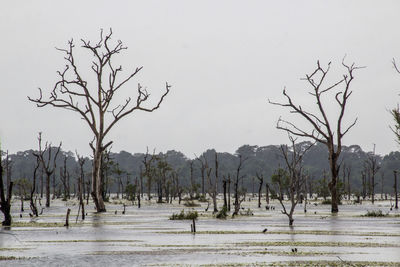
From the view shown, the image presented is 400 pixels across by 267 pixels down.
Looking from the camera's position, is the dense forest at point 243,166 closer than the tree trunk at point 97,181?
No

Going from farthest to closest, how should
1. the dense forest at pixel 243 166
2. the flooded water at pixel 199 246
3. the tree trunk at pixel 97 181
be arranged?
the dense forest at pixel 243 166 < the tree trunk at pixel 97 181 < the flooded water at pixel 199 246

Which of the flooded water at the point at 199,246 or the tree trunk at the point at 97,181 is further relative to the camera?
the tree trunk at the point at 97,181

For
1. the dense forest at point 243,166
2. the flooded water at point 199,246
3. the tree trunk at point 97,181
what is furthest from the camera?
the dense forest at point 243,166

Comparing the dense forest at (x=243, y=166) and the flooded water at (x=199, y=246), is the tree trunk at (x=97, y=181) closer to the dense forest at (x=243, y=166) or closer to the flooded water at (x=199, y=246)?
the flooded water at (x=199, y=246)

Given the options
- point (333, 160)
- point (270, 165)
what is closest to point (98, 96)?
point (333, 160)

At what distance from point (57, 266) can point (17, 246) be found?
4397 mm

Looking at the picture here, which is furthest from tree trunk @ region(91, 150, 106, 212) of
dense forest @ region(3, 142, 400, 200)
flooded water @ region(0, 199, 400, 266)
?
dense forest @ region(3, 142, 400, 200)

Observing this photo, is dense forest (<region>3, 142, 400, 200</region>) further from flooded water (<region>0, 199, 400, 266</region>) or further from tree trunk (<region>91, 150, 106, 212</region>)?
flooded water (<region>0, 199, 400, 266</region>)

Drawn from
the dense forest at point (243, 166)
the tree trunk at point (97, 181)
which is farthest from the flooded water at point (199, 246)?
the dense forest at point (243, 166)

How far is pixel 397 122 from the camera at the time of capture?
1029 inches

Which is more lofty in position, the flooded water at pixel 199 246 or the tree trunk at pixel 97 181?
the tree trunk at pixel 97 181

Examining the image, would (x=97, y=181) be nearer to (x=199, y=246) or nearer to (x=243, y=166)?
(x=199, y=246)

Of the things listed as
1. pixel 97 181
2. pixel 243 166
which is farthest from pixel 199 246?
pixel 243 166

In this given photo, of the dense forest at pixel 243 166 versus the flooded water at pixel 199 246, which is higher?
the dense forest at pixel 243 166
